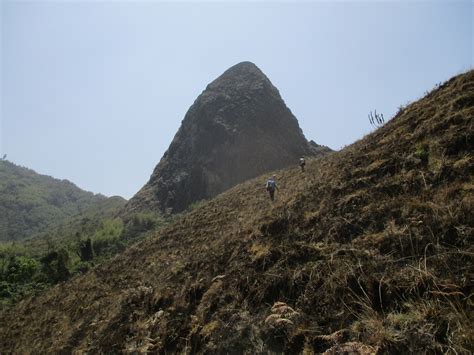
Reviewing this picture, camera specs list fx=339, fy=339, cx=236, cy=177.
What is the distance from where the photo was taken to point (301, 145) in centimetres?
6750

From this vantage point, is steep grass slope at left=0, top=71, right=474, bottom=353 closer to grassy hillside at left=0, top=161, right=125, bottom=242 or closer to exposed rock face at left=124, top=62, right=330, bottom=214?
exposed rock face at left=124, top=62, right=330, bottom=214

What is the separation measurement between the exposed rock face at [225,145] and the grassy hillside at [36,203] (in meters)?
26.2

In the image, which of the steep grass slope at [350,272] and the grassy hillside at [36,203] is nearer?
the steep grass slope at [350,272]

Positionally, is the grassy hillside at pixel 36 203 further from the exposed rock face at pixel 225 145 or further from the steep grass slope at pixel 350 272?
the steep grass slope at pixel 350 272

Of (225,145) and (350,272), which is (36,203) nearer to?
(225,145)

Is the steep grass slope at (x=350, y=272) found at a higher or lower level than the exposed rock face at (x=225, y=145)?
lower

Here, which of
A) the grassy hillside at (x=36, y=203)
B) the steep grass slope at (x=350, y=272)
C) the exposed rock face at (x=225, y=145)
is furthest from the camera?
the grassy hillside at (x=36, y=203)

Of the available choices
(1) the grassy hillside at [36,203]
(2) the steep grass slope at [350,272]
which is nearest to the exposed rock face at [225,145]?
(1) the grassy hillside at [36,203]

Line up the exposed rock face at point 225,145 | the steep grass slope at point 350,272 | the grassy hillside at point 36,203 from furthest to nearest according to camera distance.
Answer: the grassy hillside at point 36,203 < the exposed rock face at point 225,145 < the steep grass slope at point 350,272

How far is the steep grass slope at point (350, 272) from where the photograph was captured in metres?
4.22

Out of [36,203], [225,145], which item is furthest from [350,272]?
[36,203]

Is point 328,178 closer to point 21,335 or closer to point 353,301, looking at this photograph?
point 353,301

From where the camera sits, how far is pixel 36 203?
121812mm

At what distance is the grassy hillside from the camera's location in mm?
100562
